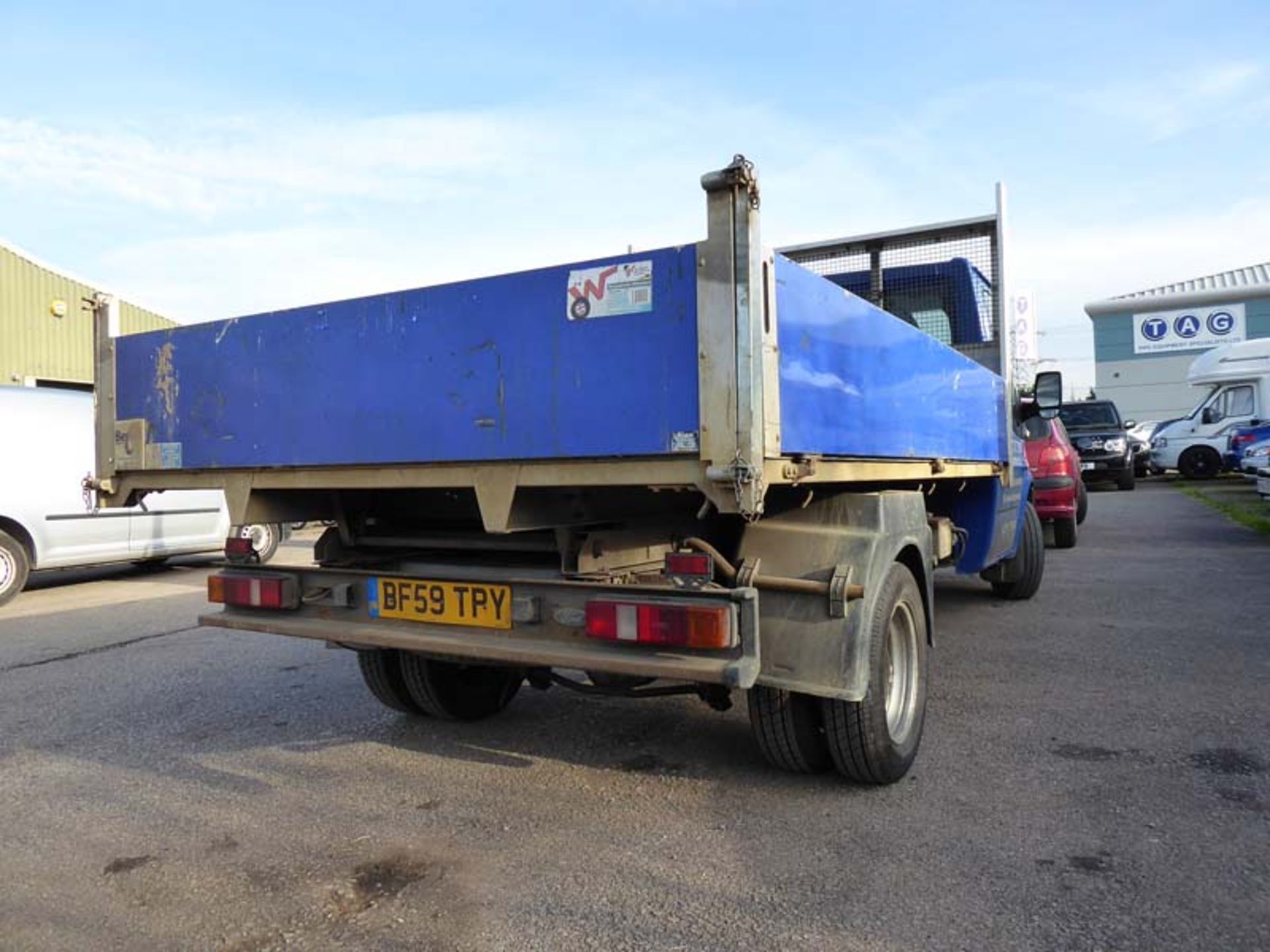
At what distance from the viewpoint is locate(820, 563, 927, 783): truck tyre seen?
11.1 feet

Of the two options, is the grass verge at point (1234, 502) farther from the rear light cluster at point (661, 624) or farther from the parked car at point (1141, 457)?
the rear light cluster at point (661, 624)

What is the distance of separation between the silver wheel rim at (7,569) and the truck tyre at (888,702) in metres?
9.08

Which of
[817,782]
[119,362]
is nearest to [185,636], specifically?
[119,362]

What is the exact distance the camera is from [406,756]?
4160mm

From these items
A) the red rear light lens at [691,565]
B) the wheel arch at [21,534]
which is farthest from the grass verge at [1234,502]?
the wheel arch at [21,534]

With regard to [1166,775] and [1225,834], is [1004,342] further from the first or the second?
[1225,834]

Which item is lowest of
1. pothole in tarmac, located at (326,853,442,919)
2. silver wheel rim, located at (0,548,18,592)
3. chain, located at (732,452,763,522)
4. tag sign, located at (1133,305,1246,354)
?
pothole in tarmac, located at (326,853,442,919)

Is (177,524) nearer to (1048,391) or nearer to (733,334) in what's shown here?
(1048,391)

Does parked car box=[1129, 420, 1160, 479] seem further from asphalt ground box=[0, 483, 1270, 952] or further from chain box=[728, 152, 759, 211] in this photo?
chain box=[728, 152, 759, 211]

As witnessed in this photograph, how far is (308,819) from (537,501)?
1508 millimetres

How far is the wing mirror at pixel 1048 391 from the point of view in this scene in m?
6.61

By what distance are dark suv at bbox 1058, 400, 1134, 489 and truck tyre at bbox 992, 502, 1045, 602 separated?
1209 cm

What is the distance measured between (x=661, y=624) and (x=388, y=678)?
209 centimetres

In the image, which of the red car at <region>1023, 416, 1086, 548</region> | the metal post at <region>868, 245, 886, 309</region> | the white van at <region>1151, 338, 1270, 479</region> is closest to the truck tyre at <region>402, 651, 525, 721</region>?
the metal post at <region>868, 245, 886, 309</region>
